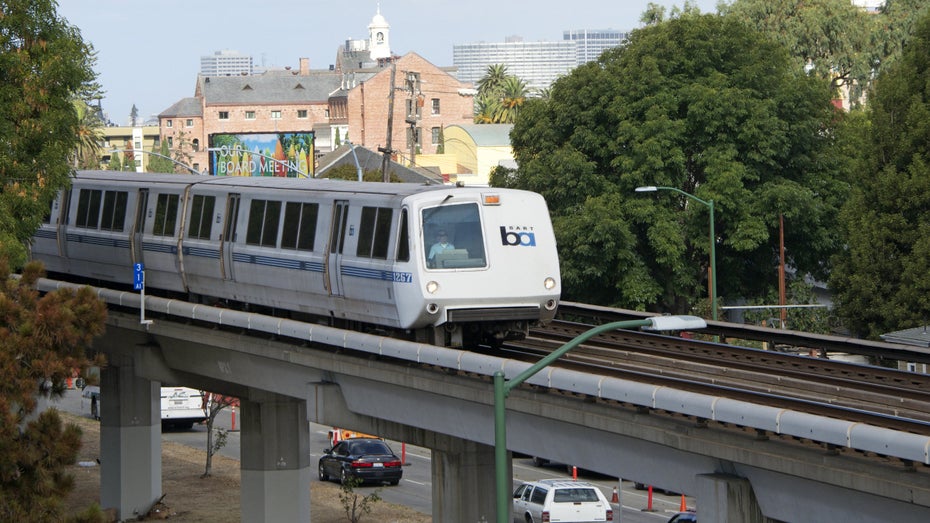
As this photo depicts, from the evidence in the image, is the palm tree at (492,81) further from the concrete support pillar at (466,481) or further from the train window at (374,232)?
the concrete support pillar at (466,481)

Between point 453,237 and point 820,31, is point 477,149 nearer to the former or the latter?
point 820,31

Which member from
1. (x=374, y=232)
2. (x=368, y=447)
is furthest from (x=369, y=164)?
(x=374, y=232)

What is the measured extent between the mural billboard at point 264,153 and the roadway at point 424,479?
1733 inches

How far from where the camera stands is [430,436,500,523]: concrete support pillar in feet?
78.0

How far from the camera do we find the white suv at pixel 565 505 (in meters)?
33.4

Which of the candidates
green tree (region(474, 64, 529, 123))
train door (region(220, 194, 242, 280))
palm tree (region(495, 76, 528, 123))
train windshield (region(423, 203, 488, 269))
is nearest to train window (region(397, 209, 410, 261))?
train windshield (region(423, 203, 488, 269))

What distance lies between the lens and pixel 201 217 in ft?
97.1

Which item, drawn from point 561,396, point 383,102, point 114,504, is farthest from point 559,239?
point 383,102

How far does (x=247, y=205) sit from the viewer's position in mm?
28125

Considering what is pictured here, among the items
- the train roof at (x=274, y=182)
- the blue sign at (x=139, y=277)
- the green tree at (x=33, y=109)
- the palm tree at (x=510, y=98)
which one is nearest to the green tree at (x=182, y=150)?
the palm tree at (x=510, y=98)

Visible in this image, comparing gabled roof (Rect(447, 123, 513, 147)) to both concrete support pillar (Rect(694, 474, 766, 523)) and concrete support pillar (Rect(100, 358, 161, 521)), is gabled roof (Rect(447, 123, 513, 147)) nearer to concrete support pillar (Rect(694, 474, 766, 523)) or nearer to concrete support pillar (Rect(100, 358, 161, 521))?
concrete support pillar (Rect(100, 358, 161, 521))

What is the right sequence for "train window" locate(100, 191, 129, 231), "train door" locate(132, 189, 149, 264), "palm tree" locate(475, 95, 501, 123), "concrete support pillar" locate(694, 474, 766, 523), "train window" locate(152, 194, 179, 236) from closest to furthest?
"concrete support pillar" locate(694, 474, 766, 523) < "train window" locate(152, 194, 179, 236) < "train door" locate(132, 189, 149, 264) < "train window" locate(100, 191, 129, 231) < "palm tree" locate(475, 95, 501, 123)

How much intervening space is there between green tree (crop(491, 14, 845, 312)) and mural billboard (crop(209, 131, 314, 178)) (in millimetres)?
48641

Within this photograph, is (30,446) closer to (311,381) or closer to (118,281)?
(311,381)
